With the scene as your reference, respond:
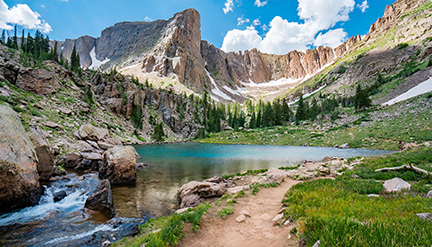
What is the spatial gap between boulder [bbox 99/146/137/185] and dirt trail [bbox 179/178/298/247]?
11.6 m

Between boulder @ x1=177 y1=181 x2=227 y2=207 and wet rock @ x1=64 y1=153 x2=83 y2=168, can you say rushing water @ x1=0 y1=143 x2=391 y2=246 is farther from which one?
wet rock @ x1=64 y1=153 x2=83 y2=168

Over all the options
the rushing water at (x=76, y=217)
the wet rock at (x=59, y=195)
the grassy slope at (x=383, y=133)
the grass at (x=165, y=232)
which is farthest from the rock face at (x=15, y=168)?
the grassy slope at (x=383, y=133)

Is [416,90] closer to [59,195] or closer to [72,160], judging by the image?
[59,195]

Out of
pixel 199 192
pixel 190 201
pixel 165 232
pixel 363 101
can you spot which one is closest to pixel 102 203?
pixel 190 201

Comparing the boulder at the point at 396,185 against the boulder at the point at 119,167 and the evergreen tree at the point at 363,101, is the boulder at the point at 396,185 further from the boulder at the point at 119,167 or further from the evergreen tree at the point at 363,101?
the evergreen tree at the point at 363,101

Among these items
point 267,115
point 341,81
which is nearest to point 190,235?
point 267,115

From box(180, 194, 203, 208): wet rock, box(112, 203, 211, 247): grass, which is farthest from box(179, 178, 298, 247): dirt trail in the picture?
box(180, 194, 203, 208): wet rock

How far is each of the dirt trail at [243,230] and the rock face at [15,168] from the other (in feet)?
32.8

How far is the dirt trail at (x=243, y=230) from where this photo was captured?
208 inches

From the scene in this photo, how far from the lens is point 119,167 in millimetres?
16422

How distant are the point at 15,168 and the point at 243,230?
12.1 meters

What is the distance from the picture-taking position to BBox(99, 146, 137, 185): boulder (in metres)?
16.2

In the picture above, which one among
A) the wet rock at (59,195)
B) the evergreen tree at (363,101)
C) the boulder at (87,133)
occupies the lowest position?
the wet rock at (59,195)

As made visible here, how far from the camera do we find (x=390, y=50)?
419ft
